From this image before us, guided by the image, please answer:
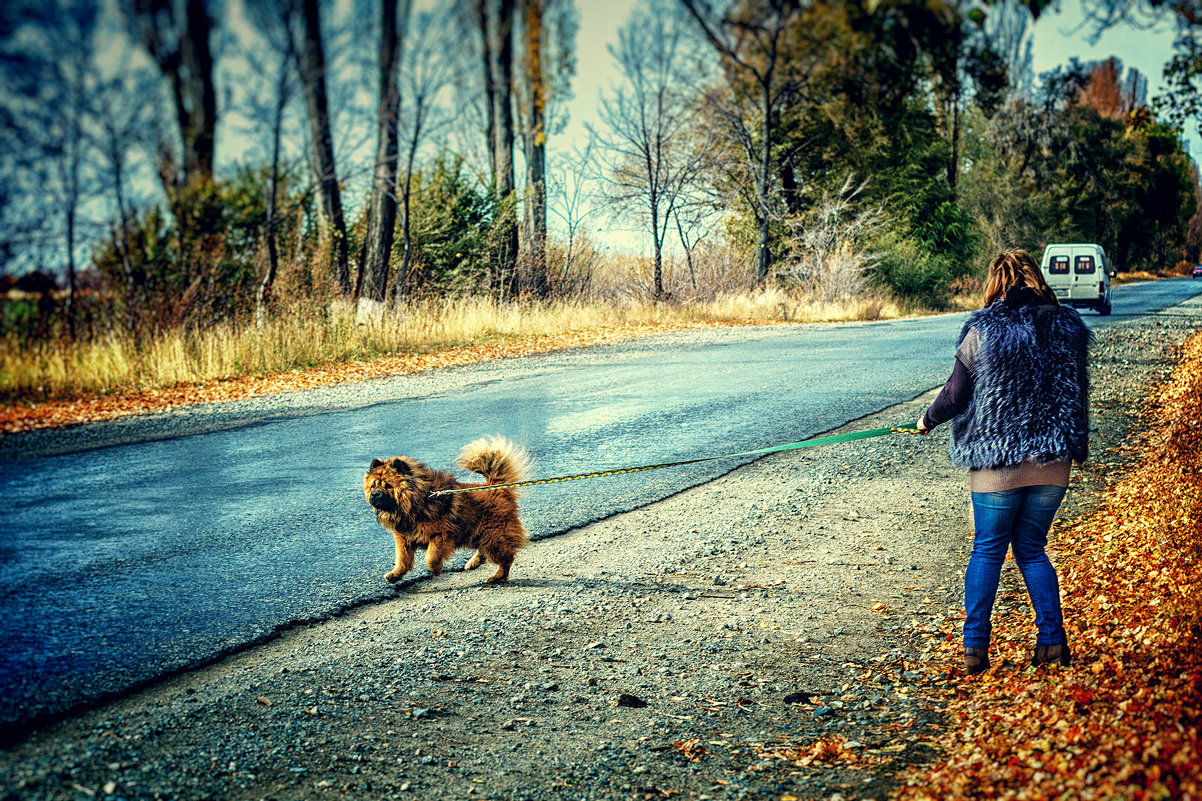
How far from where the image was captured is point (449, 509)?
16.5ft

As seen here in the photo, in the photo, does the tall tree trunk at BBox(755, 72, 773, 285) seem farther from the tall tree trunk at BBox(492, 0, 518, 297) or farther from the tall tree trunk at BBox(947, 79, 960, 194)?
the tall tree trunk at BBox(947, 79, 960, 194)

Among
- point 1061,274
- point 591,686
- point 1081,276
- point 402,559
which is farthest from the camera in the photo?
point 1061,274

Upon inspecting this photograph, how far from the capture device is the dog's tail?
Answer: 515cm

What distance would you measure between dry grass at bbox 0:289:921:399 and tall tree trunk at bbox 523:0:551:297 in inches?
59.8

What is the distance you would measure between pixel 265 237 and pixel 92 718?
15173mm

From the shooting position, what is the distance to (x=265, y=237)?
17.3 meters

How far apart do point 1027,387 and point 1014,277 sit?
1.76ft

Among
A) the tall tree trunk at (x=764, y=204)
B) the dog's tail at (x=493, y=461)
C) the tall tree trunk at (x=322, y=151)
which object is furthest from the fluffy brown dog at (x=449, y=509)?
the tall tree trunk at (x=764, y=204)

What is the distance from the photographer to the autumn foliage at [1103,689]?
273 cm

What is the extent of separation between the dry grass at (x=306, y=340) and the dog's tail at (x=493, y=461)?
363 inches

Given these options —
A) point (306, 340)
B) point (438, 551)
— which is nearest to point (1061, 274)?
point (306, 340)

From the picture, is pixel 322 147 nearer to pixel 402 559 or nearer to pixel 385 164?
pixel 385 164

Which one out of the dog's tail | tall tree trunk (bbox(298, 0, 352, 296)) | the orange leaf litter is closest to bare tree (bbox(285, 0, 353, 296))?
tall tree trunk (bbox(298, 0, 352, 296))

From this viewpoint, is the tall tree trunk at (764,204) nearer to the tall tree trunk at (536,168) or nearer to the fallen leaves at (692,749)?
the tall tree trunk at (536,168)
